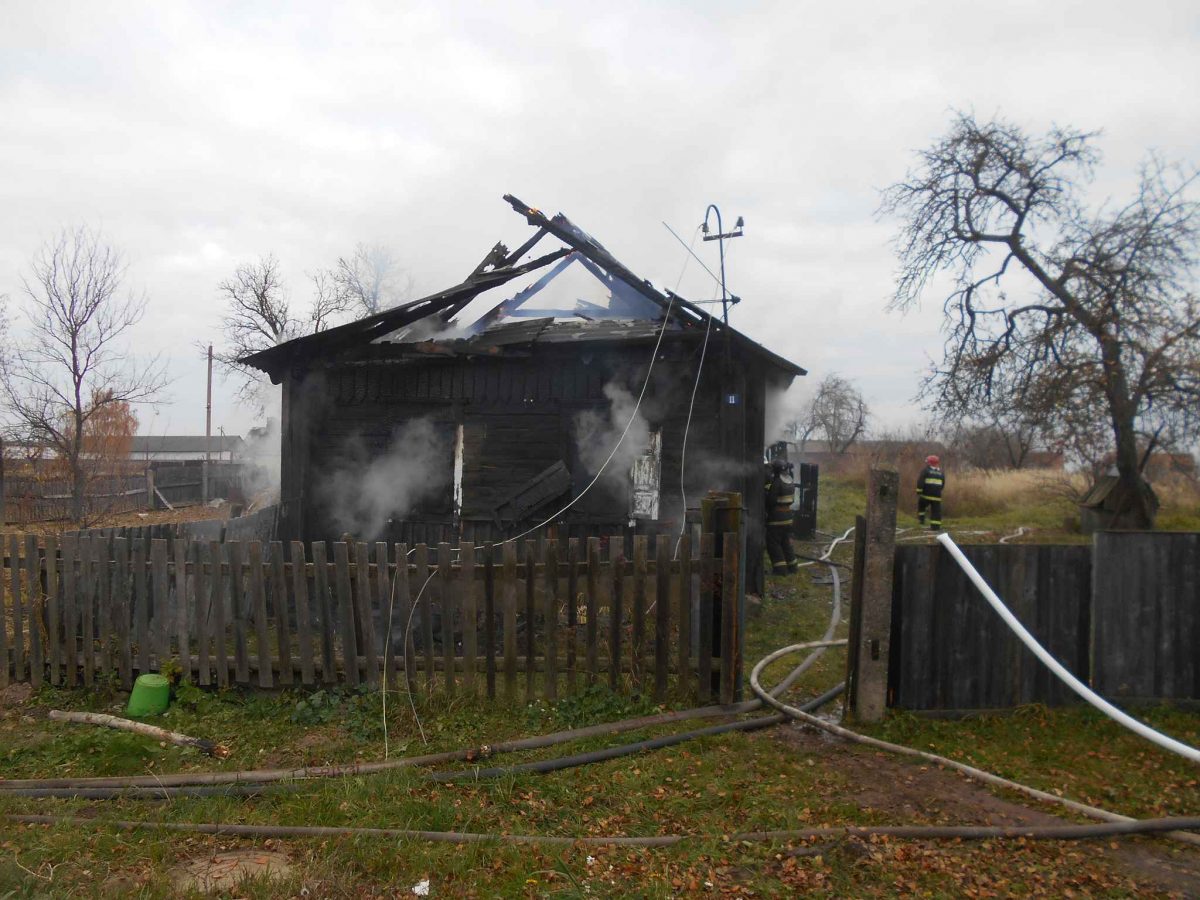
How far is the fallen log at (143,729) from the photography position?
16.2 ft

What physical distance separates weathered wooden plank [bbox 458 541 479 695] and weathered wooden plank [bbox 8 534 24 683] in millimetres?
3808

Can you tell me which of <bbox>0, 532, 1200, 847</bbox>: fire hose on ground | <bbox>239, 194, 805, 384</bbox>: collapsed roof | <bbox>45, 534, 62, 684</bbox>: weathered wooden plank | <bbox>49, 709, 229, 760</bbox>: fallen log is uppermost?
<bbox>239, 194, 805, 384</bbox>: collapsed roof

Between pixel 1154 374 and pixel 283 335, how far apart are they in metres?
29.7

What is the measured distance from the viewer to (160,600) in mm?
5953

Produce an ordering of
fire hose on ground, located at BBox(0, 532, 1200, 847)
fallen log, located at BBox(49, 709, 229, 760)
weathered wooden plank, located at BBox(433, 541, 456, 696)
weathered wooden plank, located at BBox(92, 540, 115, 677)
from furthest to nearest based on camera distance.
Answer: weathered wooden plank, located at BBox(92, 540, 115, 677)
weathered wooden plank, located at BBox(433, 541, 456, 696)
fallen log, located at BBox(49, 709, 229, 760)
fire hose on ground, located at BBox(0, 532, 1200, 847)

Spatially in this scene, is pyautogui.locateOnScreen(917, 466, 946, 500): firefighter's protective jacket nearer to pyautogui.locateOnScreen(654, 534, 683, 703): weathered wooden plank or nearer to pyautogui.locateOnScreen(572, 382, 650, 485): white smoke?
pyautogui.locateOnScreen(572, 382, 650, 485): white smoke

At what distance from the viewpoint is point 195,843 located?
12.1ft

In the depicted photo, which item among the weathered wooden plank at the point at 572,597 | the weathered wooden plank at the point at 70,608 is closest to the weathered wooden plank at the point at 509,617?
the weathered wooden plank at the point at 572,597

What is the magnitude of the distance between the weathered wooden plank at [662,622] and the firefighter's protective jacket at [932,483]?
12095 millimetres

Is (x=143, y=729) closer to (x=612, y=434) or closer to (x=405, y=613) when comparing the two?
(x=405, y=613)

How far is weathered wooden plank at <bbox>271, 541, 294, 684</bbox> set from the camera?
5.66m

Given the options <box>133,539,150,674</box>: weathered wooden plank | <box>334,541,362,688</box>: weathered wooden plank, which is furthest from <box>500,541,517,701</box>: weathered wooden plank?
<box>133,539,150,674</box>: weathered wooden plank

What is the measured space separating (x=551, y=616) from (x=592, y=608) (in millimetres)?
328

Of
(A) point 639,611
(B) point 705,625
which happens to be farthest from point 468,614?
(B) point 705,625
